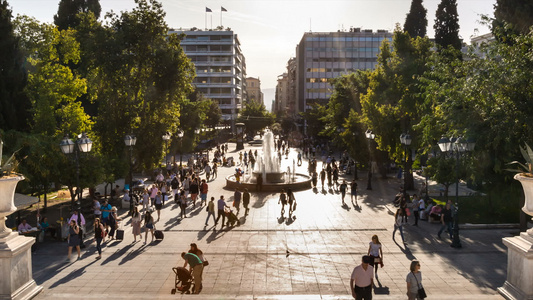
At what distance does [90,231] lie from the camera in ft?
56.9

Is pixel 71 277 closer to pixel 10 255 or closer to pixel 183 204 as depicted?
pixel 10 255

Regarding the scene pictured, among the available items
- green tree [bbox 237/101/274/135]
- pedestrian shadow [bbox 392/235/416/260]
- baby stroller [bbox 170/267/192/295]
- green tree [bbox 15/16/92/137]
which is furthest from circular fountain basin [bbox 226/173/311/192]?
green tree [bbox 237/101/274/135]

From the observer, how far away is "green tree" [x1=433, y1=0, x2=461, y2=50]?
3838 cm

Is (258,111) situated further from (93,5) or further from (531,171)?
(531,171)

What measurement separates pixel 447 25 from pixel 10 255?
40.1 m

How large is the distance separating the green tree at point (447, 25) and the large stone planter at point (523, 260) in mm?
34604

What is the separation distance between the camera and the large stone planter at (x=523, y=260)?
746 cm

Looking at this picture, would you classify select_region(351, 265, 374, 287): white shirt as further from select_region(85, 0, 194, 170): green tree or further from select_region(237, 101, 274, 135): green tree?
select_region(237, 101, 274, 135): green tree

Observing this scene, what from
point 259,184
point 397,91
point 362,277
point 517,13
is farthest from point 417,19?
point 362,277

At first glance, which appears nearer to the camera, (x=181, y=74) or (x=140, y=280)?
(x=140, y=280)

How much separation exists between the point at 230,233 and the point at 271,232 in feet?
5.59

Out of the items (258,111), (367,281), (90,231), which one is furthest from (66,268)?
(258,111)

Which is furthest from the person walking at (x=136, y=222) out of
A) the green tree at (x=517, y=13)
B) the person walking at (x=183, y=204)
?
the green tree at (x=517, y=13)

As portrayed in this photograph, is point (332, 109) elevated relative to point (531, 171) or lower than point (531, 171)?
elevated
